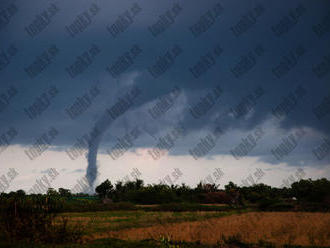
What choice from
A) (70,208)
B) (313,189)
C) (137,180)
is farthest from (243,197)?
(70,208)

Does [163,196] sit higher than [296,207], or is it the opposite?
[163,196]

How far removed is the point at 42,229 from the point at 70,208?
51.1m

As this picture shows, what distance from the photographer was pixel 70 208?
67.5 meters

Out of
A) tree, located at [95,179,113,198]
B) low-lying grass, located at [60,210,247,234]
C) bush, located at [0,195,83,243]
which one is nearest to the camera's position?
bush, located at [0,195,83,243]

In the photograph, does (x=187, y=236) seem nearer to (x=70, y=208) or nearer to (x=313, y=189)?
(x=70, y=208)

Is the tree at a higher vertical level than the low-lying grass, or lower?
higher

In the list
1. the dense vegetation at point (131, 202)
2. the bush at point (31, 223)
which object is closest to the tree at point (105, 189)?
the dense vegetation at point (131, 202)

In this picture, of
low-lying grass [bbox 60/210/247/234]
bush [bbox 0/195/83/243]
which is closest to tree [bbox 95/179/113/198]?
low-lying grass [bbox 60/210/247/234]

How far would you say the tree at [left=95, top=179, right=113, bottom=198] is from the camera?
122812 millimetres

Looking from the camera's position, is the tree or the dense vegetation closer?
the dense vegetation

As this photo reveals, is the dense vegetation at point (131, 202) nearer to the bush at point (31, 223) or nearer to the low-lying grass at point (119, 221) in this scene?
the bush at point (31, 223)

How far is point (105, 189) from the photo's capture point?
12344 centimetres

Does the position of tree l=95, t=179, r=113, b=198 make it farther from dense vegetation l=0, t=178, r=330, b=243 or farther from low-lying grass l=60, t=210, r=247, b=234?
low-lying grass l=60, t=210, r=247, b=234

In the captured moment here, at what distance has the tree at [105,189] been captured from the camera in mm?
122812
